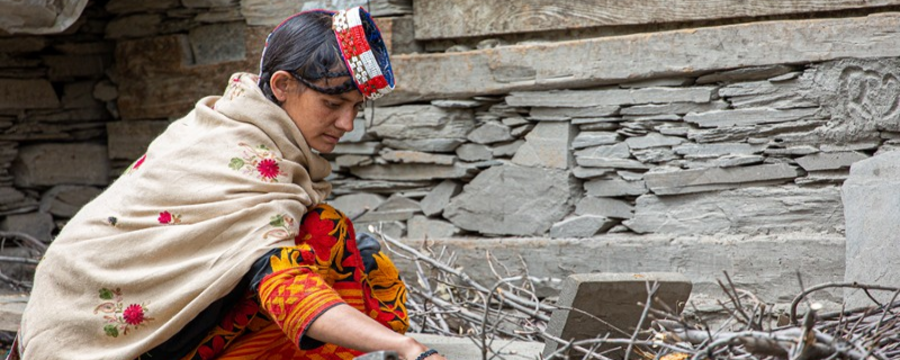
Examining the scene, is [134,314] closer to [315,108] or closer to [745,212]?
[315,108]

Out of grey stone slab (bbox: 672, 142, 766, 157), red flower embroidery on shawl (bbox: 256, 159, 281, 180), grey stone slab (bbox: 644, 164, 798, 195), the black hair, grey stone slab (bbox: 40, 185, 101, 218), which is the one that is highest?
the black hair

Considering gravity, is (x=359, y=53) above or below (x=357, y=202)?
above

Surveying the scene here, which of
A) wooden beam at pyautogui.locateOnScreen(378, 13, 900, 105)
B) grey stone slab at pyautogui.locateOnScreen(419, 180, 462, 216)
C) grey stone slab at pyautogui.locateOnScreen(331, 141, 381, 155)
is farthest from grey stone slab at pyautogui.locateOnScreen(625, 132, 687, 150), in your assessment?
grey stone slab at pyautogui.locateOnScreen(331, 141, 381, 155)

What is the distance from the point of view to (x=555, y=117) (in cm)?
400

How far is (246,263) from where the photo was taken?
85.9 inches

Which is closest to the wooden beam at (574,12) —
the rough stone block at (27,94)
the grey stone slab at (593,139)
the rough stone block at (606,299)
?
the grey stone slab at (593,139)

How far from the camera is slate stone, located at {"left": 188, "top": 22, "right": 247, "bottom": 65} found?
4.88m

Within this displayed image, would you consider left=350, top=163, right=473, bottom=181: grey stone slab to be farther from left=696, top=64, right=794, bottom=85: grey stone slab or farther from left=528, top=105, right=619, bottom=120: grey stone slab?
left=696, top=64, right=794, bottom=85: grey stone slab

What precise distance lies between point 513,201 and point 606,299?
1517mm

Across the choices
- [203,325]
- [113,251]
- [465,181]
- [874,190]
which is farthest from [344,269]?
[465,181]

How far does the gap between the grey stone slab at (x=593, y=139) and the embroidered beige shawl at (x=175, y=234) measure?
1.69 m

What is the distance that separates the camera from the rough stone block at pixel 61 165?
17.6 ft

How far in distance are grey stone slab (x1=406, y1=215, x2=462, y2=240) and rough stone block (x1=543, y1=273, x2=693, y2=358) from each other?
5.35 ft

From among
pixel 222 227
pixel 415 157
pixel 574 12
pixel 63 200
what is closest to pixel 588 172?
pixel 574 12
